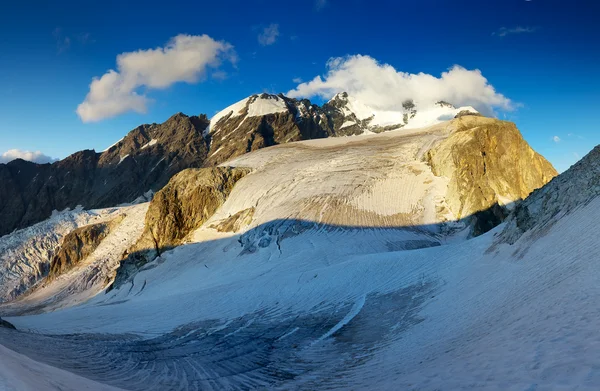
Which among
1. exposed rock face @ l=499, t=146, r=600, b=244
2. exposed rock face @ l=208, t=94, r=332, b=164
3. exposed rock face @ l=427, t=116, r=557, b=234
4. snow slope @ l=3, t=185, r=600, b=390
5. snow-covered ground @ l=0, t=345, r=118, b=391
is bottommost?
snow slope @ l=3, t=185, r=600, b=390

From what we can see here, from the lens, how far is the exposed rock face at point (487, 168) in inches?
1235

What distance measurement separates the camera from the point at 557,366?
422cm

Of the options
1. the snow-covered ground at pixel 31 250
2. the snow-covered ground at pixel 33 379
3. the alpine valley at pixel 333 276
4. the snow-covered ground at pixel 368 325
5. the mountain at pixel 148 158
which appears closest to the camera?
the snow-covered ground at pixel 33 379

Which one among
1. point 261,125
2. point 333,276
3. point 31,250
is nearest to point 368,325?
point 333,276

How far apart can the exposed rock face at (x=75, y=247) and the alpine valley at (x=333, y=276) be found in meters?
0.19

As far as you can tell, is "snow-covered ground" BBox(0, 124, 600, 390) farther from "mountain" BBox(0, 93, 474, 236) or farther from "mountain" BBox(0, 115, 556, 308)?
"mountain" BBox(0, 93, 474, 236)

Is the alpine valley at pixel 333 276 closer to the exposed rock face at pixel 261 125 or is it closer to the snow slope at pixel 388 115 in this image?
→ the exposed rock face at pixel 261 125

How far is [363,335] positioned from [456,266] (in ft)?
16.7

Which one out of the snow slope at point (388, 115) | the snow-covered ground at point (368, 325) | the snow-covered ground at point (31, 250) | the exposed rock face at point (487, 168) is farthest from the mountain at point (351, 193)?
the snow slope at point (388, 115)

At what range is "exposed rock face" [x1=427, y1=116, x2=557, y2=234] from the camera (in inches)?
1235

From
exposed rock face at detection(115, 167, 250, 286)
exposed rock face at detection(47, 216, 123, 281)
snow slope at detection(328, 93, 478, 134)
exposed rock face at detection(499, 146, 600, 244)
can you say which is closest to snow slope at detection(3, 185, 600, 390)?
exposed rock face at detection(499, 146, 600, 244)

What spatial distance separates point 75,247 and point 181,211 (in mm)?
21973

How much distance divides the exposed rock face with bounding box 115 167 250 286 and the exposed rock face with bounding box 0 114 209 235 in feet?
222

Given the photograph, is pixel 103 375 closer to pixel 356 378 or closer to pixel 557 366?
pixel 356 378
